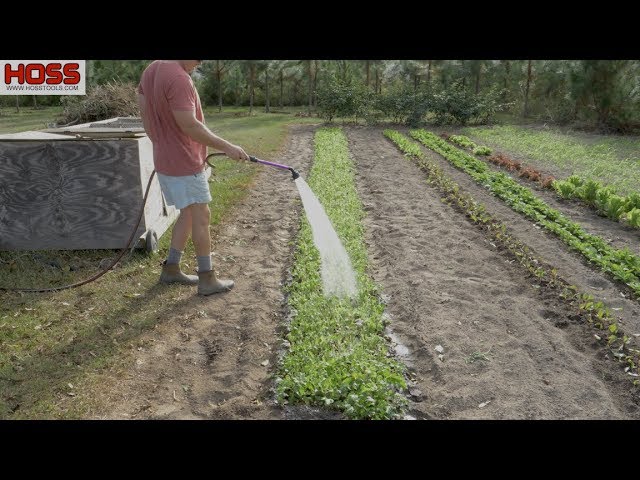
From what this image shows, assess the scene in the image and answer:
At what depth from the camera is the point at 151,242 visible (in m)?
5.82

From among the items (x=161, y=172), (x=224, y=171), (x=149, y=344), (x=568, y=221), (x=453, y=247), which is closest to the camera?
(x=149, y=344)

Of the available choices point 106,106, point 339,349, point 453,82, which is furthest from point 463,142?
point 339,349

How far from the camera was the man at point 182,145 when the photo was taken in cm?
429

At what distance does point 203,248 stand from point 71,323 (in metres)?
1.25

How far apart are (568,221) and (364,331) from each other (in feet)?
14.5

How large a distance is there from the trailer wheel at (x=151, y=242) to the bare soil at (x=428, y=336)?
2.25ft

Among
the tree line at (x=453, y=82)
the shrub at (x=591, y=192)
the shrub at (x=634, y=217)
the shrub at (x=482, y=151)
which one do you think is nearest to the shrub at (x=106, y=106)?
the tree line at (x=453, y=82)

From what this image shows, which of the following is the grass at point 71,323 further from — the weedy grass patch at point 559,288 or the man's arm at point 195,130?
the weedy grass patch at point 559,288

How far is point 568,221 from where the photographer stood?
289 inches

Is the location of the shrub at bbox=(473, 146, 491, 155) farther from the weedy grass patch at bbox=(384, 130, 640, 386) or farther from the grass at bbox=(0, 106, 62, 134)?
the grass at bbox=(0, 106, 62, 134)

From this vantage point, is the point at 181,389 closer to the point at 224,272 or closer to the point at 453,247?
the point at 224,272

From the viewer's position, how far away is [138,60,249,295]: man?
4.29 m

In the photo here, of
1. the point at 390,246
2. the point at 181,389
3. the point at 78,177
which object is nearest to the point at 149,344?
the point at 181,389

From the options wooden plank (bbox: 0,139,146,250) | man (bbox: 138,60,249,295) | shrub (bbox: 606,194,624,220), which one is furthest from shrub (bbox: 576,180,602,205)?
wooden plank (bbox: 0,139,146,250)
